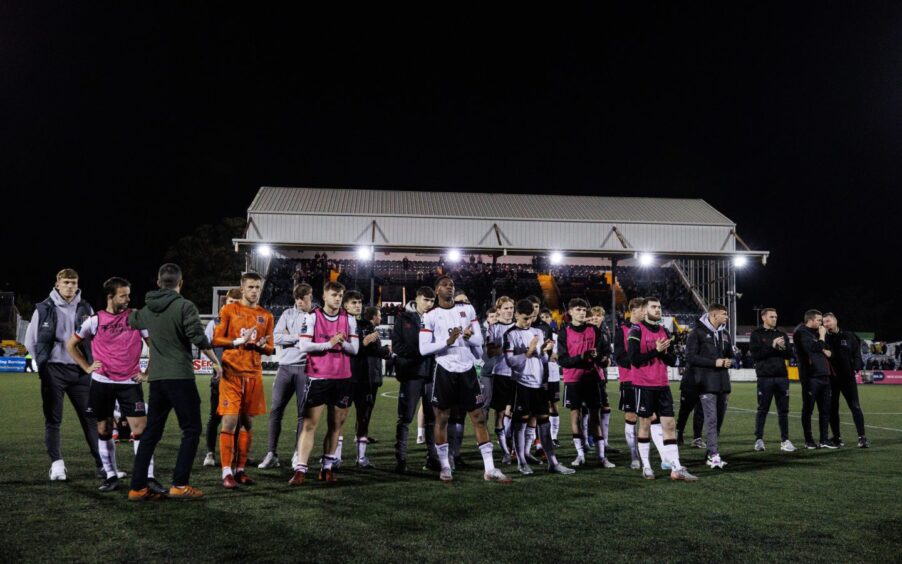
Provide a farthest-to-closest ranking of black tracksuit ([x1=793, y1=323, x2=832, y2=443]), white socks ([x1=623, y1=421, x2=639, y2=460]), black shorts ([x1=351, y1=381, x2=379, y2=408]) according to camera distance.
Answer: black tracksuit ([x1=793, y1=323, x2=832, y2=443]), black shorts ([x1=351, y1=381, x2=379, y2=408]), white socks ([x1=623, y1=421, x2=639, y2=460])

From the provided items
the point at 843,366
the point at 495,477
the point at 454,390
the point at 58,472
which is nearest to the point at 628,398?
the point at 495,477

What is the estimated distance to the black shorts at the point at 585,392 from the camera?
9195mm

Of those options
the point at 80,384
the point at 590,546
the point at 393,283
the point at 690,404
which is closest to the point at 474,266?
the point at 393,283

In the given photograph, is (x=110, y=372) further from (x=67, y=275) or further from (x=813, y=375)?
(x=813, y=375)

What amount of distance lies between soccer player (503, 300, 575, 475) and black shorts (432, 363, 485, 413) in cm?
83

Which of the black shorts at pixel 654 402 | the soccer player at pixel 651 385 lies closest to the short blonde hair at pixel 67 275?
the soccer player at pixel 651 385

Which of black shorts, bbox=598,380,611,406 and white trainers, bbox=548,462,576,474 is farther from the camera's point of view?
black shorts, bbox=598,380,611,406

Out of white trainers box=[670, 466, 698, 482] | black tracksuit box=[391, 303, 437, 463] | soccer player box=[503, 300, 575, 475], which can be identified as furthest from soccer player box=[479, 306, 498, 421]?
white trainers box=[670, 466, 698, 482]

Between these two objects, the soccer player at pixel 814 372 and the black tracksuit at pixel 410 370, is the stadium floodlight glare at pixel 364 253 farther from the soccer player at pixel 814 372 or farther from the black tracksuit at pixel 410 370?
the black tracksuit at pixel 410 370

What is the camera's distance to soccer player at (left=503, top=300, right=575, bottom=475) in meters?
8.34

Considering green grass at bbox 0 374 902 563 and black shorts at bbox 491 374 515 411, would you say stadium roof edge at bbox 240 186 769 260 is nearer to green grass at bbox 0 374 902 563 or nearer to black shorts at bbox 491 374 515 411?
black shorts at bbox 491 374 515 411

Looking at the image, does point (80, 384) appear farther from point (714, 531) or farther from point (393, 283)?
point (393, 283)

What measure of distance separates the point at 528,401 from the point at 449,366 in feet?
4.20

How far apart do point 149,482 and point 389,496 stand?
7.21ft
